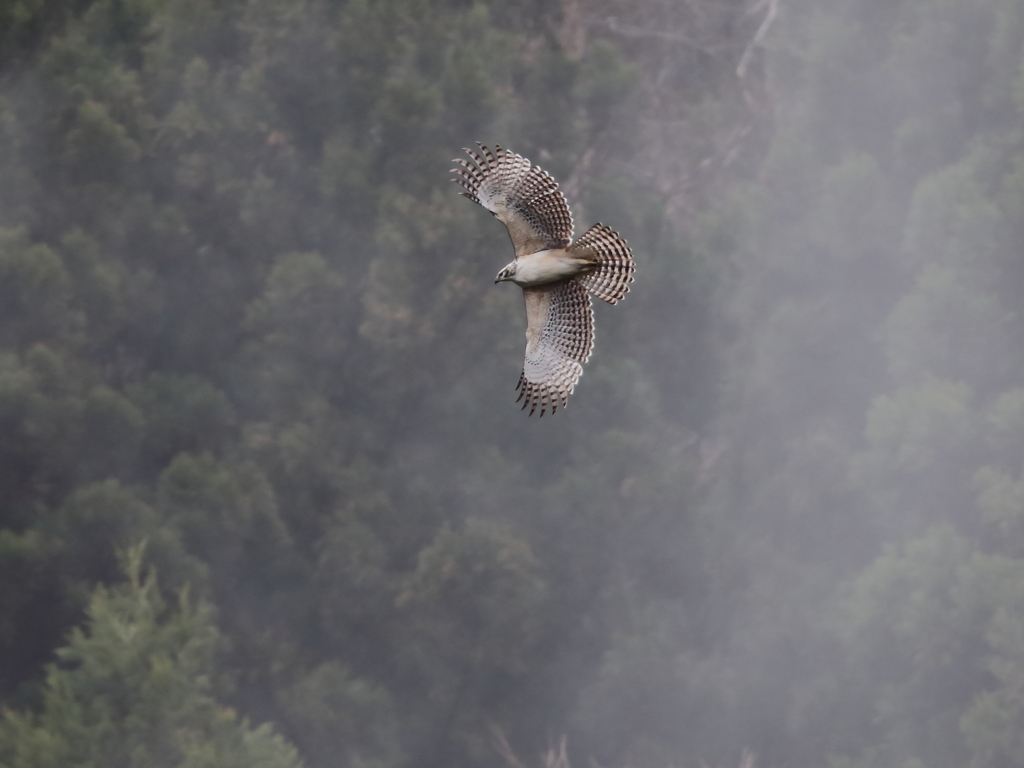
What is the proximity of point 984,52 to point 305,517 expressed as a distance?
20855 mm

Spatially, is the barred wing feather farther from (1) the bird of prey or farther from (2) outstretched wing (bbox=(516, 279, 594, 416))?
(2) outstretched wing (bbox=(516, 279, 594, 416))

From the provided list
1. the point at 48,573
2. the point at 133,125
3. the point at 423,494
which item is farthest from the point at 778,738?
the point at 133,125

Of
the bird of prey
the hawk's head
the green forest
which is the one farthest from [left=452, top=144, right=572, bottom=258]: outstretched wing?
the green forest

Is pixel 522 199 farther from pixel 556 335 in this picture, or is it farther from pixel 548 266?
pixel 556 335

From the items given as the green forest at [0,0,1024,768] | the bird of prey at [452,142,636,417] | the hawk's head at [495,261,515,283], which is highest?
the green forest at [0,0,1024,768]

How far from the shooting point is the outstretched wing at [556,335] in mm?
11703

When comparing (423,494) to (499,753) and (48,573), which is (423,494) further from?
(48,573)

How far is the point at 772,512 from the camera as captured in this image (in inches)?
1494

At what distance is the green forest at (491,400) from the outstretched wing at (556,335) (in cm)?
2063

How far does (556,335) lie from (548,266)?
0.63 m

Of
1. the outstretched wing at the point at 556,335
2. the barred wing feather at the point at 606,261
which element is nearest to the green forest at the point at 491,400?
the outstretched wing at the point at 556,335

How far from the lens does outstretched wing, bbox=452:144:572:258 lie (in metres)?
11.5

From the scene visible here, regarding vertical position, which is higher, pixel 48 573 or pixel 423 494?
pixel 423 494

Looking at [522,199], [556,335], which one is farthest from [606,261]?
[522,199]
